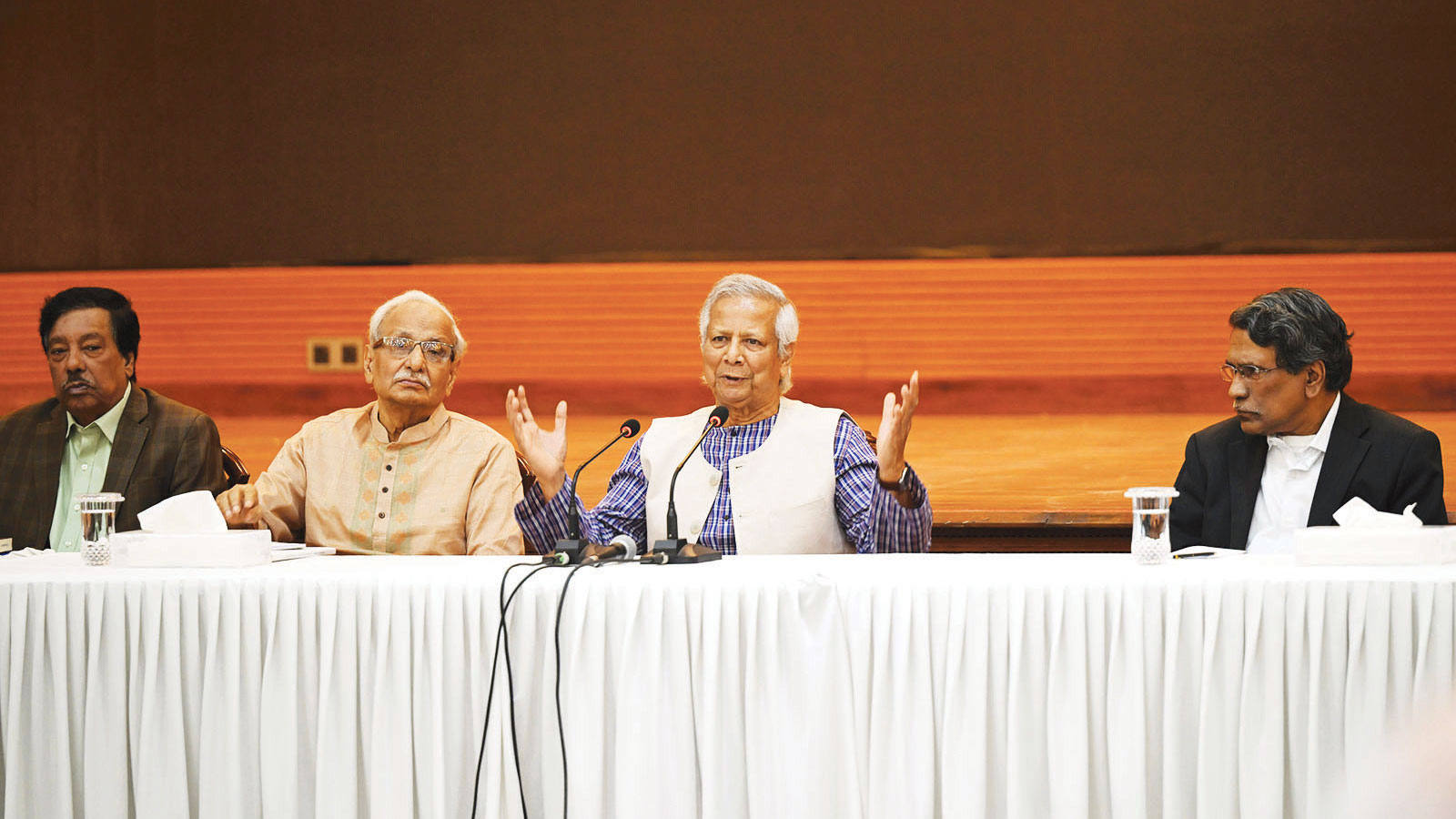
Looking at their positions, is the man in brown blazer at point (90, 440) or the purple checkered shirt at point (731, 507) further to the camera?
the man in brown blazer at point (90, 440)

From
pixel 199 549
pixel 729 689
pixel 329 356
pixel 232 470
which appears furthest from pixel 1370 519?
pixel 329 356

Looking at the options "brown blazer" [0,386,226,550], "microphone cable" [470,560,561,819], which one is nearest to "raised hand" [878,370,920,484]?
"microphone cable" [470,560,561,819]

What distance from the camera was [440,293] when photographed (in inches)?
229

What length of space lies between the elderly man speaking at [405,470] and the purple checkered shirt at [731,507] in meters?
0.22

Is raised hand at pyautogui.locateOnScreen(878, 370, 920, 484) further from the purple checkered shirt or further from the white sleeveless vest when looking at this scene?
the white sleeveless vest

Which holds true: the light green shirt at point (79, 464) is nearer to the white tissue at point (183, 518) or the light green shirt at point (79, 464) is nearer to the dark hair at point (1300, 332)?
the white tissue at point (183, 518)

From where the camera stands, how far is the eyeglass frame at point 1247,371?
2.35 m

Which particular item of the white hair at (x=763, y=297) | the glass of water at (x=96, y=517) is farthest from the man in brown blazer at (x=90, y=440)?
the white hair at (x=763, y=297)

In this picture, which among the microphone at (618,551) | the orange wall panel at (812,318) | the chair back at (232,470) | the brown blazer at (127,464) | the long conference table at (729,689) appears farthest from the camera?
the orange wall panel at (812,318)

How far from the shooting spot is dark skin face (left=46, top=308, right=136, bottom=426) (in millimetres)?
2848

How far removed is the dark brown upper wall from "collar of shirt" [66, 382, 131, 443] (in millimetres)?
2863

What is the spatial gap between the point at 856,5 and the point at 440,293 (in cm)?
236

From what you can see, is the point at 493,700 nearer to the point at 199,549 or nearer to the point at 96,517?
the point at 199,549

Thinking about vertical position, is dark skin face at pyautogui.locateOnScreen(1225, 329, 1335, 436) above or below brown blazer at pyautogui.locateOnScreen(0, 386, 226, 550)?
above
